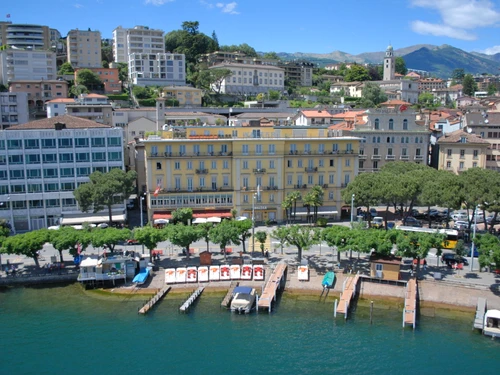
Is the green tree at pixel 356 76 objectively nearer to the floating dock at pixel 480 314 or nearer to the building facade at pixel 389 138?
the building facade at pixel 389 138

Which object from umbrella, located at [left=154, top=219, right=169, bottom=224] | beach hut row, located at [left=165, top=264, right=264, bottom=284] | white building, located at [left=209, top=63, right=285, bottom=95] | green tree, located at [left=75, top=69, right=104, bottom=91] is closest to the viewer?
beach hut row, located at [left=165, top=264, right=264, bottom=284]

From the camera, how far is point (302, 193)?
64812mm

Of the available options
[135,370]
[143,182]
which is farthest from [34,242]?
[143,182]

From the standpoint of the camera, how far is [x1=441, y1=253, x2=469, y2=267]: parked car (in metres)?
48.7

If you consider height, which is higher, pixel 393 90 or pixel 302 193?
pixel 393 90

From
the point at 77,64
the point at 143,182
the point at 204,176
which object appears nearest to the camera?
the point at 204,176

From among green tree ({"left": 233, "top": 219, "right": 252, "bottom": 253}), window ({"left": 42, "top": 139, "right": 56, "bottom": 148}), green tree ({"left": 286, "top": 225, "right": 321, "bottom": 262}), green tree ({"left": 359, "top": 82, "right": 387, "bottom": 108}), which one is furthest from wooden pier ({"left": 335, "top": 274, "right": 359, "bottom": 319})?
green tree ({"left": 359, "top": 82, "right": 387, "bottom": 108})

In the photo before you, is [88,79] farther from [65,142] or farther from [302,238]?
A: [302,238]

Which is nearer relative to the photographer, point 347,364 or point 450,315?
point 347,364

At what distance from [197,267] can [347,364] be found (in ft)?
60.7

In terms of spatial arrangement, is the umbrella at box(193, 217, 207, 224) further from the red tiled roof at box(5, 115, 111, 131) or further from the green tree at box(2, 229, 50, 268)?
the red tiled roof at box(5, 115, 111, 131)

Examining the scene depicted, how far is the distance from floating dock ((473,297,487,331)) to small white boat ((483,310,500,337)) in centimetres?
33

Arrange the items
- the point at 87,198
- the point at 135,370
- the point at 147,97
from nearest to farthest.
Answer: the point at 135,370 → the point at 87,198 → the point at 147,97

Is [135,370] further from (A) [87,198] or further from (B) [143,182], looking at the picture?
(B) [143,182]
